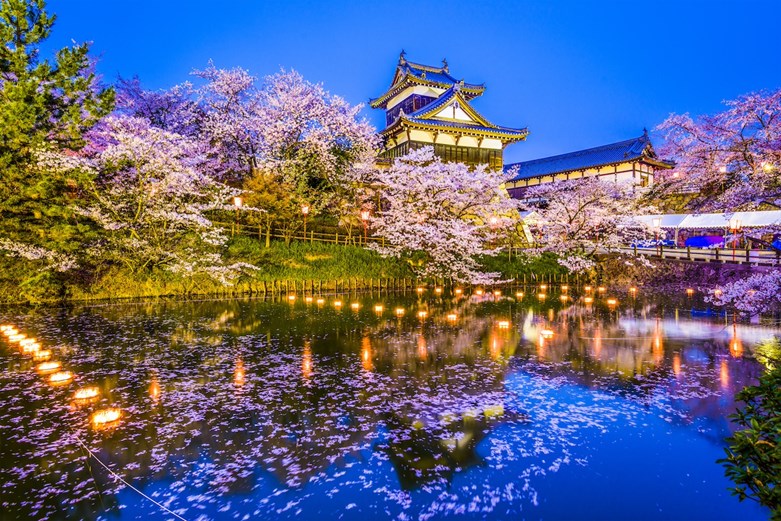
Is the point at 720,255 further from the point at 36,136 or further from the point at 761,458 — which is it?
the point at 36,136

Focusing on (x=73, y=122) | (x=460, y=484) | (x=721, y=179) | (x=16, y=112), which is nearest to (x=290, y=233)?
(x=73, y=122)

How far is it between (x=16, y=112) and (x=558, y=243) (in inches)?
940

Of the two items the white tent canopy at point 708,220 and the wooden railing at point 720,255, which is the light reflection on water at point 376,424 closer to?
the wooden railing at point 720,255

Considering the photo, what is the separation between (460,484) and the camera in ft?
13.1

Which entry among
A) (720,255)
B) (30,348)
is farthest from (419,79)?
(30,348)

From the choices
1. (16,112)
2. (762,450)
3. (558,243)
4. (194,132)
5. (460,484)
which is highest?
(194,132)

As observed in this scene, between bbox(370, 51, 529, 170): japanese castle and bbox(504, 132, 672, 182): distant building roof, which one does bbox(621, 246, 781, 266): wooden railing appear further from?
bbox(504, 132, 672, 182): distant building roof

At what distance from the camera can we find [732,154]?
34.4ft

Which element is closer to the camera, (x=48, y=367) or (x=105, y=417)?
(x=105, y=417)

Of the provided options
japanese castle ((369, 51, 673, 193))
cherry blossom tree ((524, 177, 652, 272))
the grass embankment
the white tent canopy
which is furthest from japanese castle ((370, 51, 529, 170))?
the white tent canopy

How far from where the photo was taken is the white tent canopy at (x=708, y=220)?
18.7 meters

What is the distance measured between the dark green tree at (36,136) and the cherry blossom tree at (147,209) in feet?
2.45

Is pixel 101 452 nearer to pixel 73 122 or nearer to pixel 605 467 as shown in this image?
pixel 605 467

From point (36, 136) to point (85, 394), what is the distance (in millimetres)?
11861
